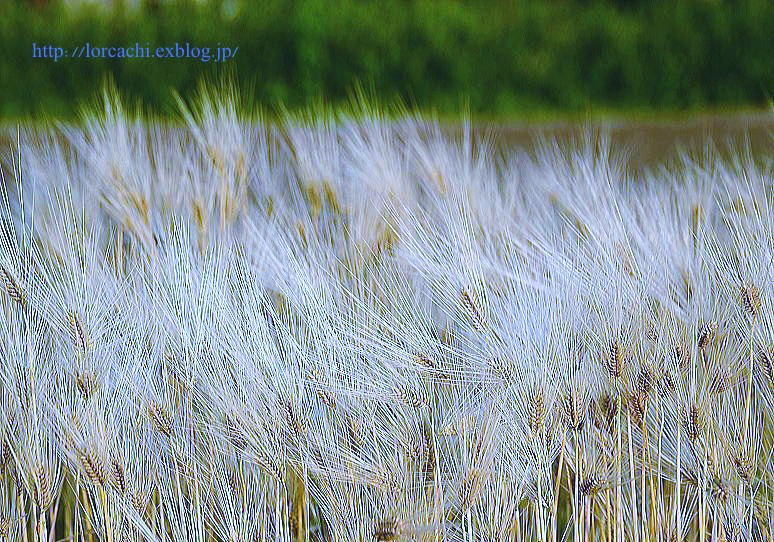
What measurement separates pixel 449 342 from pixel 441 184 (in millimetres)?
210

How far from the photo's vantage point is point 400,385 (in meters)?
0.61

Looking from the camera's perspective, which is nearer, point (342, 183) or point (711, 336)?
point (711, 336)

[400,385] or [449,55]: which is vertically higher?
[449,55]

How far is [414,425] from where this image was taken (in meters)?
0.61

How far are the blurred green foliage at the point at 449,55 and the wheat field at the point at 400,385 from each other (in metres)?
0.69

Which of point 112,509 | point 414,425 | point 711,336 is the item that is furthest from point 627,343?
point 112,509

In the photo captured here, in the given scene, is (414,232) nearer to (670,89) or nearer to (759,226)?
(759,226)

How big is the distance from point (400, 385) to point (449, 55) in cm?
84

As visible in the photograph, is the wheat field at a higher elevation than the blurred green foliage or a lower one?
lower

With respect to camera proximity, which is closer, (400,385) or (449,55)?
(400,385)

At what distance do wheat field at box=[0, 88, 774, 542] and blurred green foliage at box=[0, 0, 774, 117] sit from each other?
69cm

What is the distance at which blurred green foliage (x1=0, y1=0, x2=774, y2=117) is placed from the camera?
1.33 meters

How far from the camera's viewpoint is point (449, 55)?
133cm

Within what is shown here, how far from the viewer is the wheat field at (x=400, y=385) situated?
61cm
